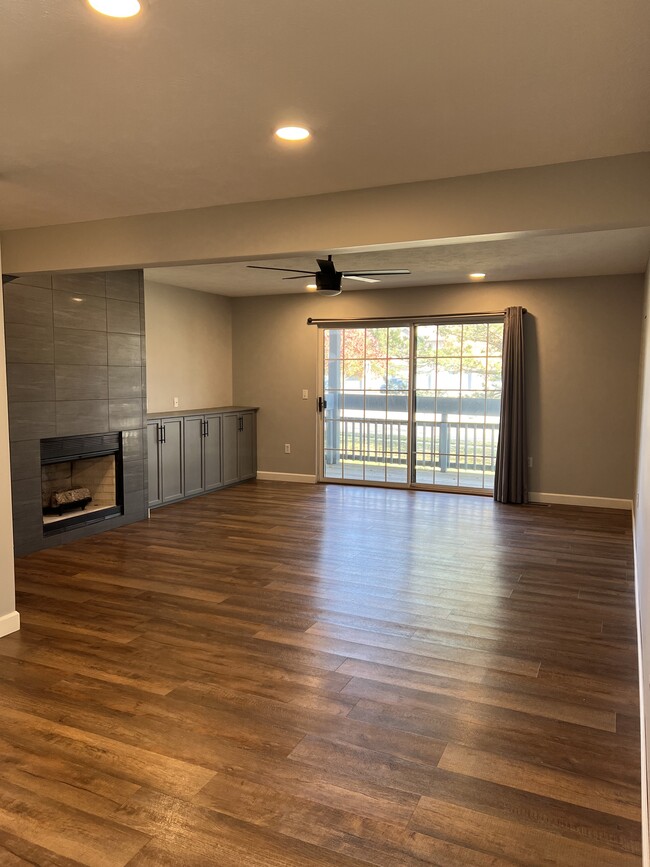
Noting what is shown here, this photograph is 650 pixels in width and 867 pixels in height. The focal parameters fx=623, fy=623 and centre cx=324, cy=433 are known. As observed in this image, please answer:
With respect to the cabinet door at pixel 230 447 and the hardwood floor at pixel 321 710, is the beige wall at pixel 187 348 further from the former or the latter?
the hardwood floor at pixel 321 710

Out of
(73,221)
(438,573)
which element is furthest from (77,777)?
(73,221)

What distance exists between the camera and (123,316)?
5.96m

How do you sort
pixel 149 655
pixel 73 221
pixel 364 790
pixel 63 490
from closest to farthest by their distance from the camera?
pixel 364 790 → pixel 149 655 → pixel 73 221 → pixel 63 490

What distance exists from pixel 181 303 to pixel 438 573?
4.92m

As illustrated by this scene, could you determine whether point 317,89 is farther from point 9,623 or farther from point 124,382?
point 124,382

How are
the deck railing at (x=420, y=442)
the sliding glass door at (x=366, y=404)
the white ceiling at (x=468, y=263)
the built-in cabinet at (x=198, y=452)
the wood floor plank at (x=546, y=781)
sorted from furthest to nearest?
the sliding glass door at (x=366, y=404)
the deck railing at (x=420, y=442)
the built-in cabinet at (x=198, y=452)
the white ceiling at (x=468, y=263)
the wood floor plank at (x=546, y=781)

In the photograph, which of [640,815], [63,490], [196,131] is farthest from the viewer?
[63,490]

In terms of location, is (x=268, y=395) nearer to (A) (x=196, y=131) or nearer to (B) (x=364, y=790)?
(A) (x=196, y=131)

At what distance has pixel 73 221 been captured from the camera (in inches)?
167

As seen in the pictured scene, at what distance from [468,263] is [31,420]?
13.7 feet

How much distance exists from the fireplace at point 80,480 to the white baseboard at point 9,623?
1.80 m

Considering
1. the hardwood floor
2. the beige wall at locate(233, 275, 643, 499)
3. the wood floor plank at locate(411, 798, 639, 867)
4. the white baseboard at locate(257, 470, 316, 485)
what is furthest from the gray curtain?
the wood floor plank at locate(411, 798, 639, 867)

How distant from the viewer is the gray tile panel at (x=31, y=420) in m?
4.88

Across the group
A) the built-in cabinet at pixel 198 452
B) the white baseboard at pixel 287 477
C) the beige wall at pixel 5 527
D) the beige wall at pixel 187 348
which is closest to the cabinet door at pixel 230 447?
the built-in cabinet at pixel 198 452
